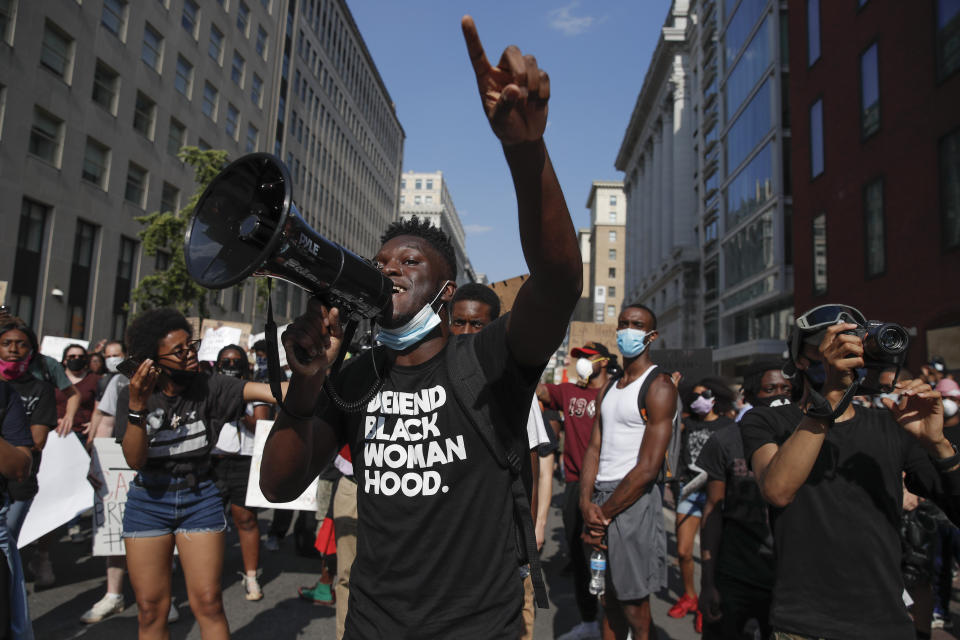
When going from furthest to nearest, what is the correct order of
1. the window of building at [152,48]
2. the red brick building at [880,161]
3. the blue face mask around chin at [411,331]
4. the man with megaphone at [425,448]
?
the window of building at [152,48]
the red brick building at [880,161]
the blue face mask around chin at [411,331]
the man with megaphone at [425,448]

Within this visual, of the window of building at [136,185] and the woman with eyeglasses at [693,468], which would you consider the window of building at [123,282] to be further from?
the woman with eyeglasses at [693,468]

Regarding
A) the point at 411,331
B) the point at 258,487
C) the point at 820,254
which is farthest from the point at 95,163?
the point at 411,331

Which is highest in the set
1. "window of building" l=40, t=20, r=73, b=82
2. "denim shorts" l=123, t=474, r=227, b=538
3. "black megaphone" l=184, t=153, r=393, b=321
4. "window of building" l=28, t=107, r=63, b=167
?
"window of building" l=40, t=20, r=73, b=82

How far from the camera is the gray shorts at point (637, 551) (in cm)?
381

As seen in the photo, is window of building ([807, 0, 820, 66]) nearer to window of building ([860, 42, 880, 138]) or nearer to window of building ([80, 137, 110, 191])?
window of building ([860, 42, 880, 138])

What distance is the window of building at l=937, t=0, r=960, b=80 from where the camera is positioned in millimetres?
13797

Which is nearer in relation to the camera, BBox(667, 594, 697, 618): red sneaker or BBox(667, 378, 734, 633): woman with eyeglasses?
BBox(667, 594, 697, 618): red sneaker

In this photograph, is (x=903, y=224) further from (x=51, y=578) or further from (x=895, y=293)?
(x=51, y=578)

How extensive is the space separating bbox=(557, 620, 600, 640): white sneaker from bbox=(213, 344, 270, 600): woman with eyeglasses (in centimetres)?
253

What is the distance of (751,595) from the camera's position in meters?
3.32

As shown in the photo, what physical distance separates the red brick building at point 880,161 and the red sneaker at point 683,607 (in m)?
11.6

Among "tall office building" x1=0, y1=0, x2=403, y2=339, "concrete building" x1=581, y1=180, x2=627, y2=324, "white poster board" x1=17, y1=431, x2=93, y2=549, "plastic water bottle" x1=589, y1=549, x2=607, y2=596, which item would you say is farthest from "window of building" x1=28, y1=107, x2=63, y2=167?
"concrete building" x1=581, y1=180, x2=627, y2=324

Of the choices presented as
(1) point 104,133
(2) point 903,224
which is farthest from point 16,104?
(2) point 903,224

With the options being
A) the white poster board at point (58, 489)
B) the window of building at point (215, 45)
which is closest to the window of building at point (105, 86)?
the window of building at point (215, 45)
